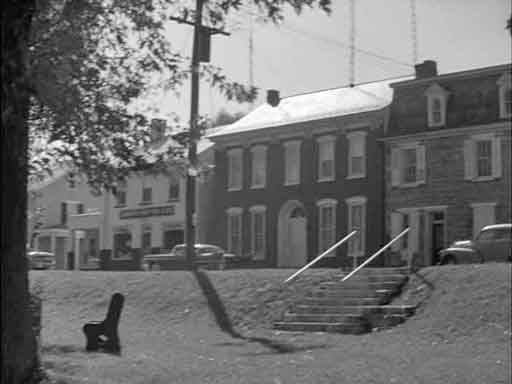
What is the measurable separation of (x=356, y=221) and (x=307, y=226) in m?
2.76

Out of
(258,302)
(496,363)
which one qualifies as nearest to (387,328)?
(258,302)

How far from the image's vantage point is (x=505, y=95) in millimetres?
39188

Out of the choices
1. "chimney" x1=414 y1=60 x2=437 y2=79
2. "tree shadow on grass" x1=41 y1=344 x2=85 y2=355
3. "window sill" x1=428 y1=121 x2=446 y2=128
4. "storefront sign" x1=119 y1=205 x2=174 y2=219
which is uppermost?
"chimney" x1=414 y1=60 x2=437 y2=79

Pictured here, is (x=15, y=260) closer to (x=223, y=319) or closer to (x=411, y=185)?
(x=223, y=319)

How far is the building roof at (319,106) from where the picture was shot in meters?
44.7

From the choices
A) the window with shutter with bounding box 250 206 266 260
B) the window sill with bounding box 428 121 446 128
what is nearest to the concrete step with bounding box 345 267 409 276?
the window sill with bounding box 428 121 446 128

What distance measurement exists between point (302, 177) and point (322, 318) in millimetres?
22988

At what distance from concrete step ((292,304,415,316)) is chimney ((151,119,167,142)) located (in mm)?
8516

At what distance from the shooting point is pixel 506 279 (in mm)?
22969

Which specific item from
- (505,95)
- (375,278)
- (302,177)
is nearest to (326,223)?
(302,177)

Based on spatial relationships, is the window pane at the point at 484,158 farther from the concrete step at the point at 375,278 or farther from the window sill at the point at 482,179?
the concrete step at the point at 375,278

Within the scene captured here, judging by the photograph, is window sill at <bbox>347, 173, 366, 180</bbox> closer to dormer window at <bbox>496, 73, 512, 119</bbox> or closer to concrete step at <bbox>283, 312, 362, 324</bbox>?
dormer window at <bbox>496, 73, 512, 119</bbox>

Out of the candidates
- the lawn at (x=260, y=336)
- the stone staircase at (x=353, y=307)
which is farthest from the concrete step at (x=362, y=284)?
the lawn at (x=260, y=336)

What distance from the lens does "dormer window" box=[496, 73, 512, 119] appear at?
39.0 m
